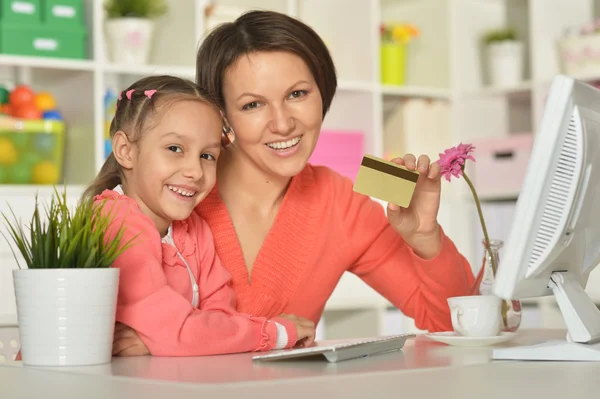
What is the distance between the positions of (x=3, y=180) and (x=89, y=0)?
716mm

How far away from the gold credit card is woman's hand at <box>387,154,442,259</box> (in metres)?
0.25

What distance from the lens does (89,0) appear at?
10.2ft

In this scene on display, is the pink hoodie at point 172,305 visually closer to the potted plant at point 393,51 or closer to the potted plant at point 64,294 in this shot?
the potted plant at point 64,294

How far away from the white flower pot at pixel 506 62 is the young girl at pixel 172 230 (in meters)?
2.30

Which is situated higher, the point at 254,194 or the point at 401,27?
the point at 401,27

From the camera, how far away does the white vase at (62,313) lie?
1151mm

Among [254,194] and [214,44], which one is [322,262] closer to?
[254,194]

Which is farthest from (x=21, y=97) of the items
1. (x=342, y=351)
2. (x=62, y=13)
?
(x=342, y=351)

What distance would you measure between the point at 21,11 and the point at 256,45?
1.49 meters

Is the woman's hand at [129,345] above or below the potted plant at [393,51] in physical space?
below

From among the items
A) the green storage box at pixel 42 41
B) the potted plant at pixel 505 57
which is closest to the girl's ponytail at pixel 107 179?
the green storage box at pixel 42 41

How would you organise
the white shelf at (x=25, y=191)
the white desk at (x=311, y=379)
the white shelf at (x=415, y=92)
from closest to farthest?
the white desk at (x=311, y=379), the white shelf at (x=25, y=191), the white shelf at (x=415, y=92)

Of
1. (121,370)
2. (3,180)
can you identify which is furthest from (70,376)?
(3,180)

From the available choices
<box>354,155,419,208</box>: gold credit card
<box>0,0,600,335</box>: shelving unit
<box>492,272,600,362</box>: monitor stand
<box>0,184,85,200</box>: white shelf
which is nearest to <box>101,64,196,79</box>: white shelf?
<box>0,0,600,335</box>: shelving unit
